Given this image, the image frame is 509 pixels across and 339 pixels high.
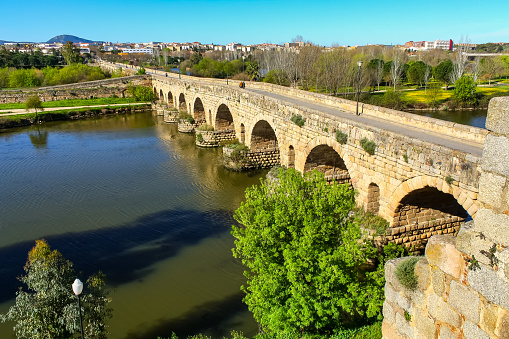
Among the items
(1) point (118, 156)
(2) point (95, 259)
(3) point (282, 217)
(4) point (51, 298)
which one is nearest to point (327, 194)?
(3) point (282, 217)

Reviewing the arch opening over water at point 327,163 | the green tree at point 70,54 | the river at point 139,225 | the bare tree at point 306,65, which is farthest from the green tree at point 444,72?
the green tree at point 70,54

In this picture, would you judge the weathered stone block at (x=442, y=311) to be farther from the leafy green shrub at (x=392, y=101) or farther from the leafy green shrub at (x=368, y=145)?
the leafy green shrub at (x=392, y=101)

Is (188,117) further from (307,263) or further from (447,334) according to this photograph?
(447,334)

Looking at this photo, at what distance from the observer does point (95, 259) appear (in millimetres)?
13227

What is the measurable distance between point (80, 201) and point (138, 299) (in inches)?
338

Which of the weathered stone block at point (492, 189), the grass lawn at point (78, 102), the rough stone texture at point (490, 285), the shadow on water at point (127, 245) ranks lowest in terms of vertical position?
the shadow on water at point (127, 245)

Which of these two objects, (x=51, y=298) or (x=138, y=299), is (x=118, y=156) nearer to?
(x=138, y=299)

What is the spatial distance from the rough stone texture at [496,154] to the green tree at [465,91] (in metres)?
43.6

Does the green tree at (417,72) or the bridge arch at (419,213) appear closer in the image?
the bridge arch at (419,213)

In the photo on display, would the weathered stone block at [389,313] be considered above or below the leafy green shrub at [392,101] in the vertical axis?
above

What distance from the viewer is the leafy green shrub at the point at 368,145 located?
10.9 m

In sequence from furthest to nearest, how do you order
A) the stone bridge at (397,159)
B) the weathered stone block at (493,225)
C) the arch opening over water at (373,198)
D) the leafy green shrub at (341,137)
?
the leafy green shrub at (341,137), the arch opening over water at (373,198), the stone bridge at (397,159), the weathered stone block at (493,225)

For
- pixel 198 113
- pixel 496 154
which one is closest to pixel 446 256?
pixel 496 154

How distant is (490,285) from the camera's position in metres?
2.89
